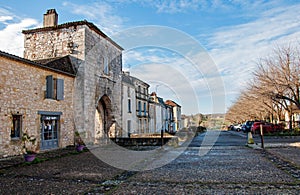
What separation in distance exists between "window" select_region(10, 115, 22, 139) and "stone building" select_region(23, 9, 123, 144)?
3683 millimetres

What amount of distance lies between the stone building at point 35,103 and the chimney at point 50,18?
10.4 feet

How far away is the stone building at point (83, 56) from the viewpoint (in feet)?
45.6

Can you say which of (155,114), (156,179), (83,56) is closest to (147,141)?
(83,56)

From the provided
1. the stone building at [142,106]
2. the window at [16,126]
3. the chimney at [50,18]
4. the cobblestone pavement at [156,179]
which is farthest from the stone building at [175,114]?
the cobblestone pavement at [156,179]

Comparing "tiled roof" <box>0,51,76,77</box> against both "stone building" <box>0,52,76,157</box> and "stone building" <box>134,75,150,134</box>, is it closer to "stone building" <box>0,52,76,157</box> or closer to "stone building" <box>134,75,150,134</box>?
"stone building" <box>0,52,76,157</box>

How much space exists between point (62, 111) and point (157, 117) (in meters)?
24.4

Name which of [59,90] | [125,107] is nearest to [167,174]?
[59,90]

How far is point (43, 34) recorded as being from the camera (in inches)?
605

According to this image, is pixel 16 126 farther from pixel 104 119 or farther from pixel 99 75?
pixel 104 119

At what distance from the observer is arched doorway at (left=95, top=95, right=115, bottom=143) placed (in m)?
17.7

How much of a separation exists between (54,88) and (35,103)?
139cm

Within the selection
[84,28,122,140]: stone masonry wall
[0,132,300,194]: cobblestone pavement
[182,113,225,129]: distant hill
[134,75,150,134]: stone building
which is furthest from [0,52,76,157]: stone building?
[182,113,225,129]: distant hill

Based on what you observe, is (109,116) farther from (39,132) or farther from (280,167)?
(280,167)

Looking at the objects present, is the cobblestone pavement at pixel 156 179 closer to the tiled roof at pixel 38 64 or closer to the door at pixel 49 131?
the door at pixel 49 131
